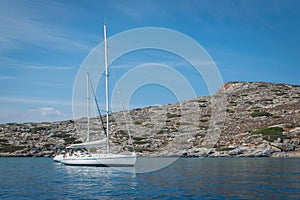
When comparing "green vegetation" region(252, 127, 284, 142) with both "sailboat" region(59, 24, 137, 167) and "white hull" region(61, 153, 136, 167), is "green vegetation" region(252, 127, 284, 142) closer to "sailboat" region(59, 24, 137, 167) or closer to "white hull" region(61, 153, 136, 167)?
"sailboat" region(59, 24, 137, 167)

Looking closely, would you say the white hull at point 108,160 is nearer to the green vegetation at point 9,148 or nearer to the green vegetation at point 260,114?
the green vegetation at point 9,148

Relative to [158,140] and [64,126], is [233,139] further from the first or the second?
[64,126]

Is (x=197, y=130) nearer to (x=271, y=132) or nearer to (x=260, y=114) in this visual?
(x=260, y=114)

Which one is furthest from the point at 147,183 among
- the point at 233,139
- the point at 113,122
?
the point at 113,122

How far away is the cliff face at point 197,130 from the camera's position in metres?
87.6

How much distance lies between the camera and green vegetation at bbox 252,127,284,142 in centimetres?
8743

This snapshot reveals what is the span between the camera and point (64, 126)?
136875 mm

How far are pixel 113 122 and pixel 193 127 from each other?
32623mm

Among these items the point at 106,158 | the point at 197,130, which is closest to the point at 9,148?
the point at 197,130

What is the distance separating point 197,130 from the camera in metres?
108

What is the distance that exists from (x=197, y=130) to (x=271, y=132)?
2310 centimetres

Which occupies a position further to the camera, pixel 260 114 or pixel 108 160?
pixel 260 114

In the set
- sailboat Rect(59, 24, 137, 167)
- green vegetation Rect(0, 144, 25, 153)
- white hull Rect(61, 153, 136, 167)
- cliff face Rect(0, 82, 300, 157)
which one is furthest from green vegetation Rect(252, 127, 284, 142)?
green vegetation Rect(0, 144, 25, 153)

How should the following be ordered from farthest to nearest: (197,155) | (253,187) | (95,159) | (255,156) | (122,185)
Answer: (197,155) → (255,156) → (95,159) → (122,185) → (253,187)
